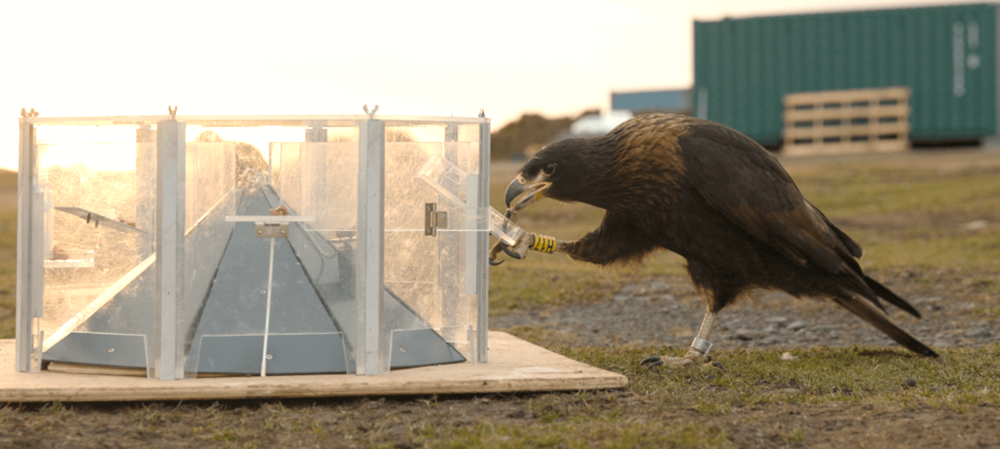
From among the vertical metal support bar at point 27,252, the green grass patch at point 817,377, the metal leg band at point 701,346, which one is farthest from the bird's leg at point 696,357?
the vertical metal support bar at point 27,252

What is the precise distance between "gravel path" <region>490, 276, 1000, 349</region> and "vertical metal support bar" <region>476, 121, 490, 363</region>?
7.08 feet

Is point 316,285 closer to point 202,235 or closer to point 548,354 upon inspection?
point 202,235

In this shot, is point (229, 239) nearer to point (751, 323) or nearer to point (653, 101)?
point (751, 323)

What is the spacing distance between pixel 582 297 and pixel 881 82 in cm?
1726

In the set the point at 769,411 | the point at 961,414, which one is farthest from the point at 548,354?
the point at 961,414

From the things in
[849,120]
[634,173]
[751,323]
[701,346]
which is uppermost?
[849,120]

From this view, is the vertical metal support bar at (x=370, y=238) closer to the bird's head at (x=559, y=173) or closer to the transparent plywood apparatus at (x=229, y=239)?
the transparent plywood apparatus at (x=229, y=239)

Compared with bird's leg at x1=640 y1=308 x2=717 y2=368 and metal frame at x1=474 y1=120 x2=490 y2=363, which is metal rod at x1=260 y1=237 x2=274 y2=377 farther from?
bird's leg at x1=640 y1=308 x2=717 y2=368

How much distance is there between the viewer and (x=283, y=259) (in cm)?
387

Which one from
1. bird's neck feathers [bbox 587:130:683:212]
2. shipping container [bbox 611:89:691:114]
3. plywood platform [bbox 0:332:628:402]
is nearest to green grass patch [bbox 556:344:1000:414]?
plywood platform [bbox 0:332:628:402]

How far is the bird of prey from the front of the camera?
4.43 m

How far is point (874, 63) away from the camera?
72.0ft

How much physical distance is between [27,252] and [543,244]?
2511 millimetres

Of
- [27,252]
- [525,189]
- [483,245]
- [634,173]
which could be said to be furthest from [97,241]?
[634,173]
